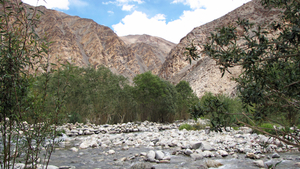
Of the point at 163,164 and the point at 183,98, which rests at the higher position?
the point at 183,98

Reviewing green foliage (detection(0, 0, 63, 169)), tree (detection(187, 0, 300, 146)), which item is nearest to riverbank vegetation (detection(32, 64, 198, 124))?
green foliage (detection(0, 0, 63, 169))

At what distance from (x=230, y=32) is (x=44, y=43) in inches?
121

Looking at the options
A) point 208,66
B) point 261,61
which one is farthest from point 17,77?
point 208,66

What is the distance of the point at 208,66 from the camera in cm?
5350

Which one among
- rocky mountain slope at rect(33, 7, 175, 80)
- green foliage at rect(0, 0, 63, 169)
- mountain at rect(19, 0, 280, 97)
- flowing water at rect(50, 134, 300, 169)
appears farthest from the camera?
rocky mountain slope at rect(33, 7, 175, 80)

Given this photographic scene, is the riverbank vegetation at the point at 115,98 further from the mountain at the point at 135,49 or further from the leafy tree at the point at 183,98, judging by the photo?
the mountain at the point at 135,49

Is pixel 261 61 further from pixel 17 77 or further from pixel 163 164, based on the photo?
pixel 163 164

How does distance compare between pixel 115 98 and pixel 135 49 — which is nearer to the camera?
pixel 115 98

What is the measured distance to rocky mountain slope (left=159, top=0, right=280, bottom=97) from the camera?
46737mm

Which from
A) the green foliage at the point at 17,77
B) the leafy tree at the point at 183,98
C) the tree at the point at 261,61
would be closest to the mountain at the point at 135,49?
the leafy tree at the point at 183,98

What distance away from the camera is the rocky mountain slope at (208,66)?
46.7 m

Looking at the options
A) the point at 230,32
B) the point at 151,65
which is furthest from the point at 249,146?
the point at 151,65

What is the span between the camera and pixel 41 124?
353cm

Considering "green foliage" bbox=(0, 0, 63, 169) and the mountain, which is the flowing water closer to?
"green foliage" bbox=(0, 0, 63, 169)
